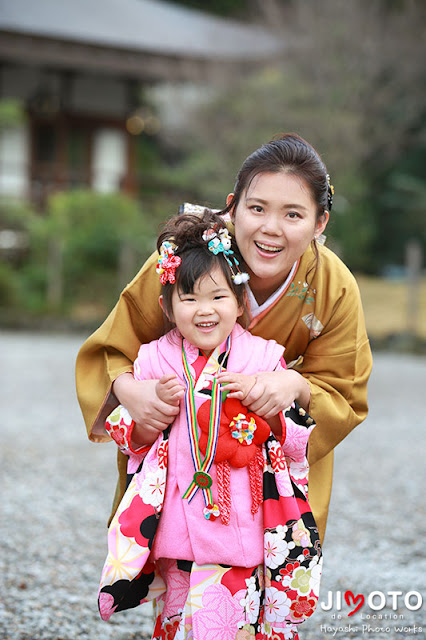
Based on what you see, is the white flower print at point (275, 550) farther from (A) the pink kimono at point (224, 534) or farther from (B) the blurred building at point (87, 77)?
(B) the blurred building at point (87, 77)

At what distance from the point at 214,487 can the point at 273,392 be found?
0.82 feet

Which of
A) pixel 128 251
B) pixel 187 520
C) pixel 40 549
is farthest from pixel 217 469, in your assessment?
pixel 128 251

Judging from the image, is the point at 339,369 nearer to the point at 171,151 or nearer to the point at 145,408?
the point at 145,408

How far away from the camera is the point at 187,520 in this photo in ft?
5.64

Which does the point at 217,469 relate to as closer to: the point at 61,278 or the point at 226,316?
the point at 226,316

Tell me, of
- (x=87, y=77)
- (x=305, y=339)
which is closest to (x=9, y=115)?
(x=87, y=77)

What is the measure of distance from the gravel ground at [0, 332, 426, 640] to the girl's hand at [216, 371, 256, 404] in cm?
122

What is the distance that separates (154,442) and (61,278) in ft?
30.2

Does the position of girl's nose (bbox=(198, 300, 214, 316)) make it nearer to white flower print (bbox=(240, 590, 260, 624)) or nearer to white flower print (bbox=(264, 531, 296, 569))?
white flower print (bbox=(264, 531, 296, 569))

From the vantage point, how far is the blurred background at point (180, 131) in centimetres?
1073

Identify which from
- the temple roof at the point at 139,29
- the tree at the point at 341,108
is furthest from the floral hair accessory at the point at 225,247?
the temple roof at the point at 139,29

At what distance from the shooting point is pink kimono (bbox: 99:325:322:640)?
1706 mm

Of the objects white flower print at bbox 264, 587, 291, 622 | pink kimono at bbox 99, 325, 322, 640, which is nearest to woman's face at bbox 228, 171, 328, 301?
pink kimono at bbox 99, 325, 322, 640

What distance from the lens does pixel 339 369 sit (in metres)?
1.90
